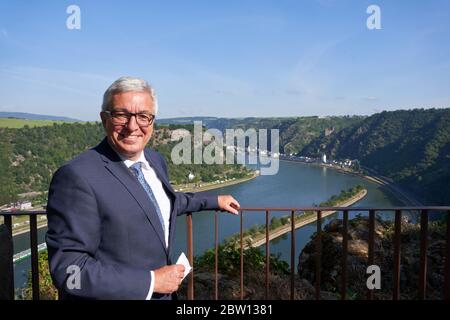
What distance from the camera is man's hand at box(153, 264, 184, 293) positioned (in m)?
1.07

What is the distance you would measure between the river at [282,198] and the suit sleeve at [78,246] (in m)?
21.9

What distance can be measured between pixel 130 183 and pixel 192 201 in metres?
0.52

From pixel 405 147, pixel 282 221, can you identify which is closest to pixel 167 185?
pixel 282 221

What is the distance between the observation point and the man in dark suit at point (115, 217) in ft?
3.11

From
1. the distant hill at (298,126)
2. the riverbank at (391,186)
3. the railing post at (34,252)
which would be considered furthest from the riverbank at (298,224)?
the distant hill at (298,126)

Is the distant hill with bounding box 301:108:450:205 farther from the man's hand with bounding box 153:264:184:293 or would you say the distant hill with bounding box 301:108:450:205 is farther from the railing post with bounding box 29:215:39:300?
the man's hand with bounding box 153:264:184:293

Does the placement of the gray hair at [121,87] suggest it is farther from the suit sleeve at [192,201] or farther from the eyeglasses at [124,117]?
the suit sleeve at [192,201]

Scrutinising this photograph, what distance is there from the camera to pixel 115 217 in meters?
1.03

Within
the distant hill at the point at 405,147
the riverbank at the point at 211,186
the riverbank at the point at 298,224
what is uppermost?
the distant hill at the point at 405,147

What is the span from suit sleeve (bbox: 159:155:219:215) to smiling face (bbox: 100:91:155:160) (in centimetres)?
29

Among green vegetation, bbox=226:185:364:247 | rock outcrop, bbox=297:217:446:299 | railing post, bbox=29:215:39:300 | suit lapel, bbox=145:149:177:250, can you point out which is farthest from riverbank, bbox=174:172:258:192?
suit lapel, bbox=145:149:177:250

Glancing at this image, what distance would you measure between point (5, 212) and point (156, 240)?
3.70ft

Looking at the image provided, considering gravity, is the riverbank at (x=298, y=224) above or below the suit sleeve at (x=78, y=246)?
below
